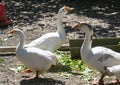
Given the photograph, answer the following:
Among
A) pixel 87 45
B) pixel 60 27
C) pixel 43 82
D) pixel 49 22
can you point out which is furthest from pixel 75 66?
pixel 49 22

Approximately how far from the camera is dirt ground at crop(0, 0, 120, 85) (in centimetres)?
655

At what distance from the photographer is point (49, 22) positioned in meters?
10.1

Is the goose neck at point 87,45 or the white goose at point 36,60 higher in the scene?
the goose neck at point 87,45

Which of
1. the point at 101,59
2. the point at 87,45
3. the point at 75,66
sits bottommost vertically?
the point at 75,66

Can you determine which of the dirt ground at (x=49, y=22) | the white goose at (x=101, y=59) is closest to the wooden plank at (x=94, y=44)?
the dirt ground at (x=49, y=22)

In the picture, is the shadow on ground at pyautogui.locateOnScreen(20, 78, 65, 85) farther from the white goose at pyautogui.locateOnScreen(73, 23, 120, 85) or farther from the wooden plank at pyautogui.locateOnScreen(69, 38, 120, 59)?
the wooden plank at pyautogui.locateOnScreen(69, 38, 120, 59)

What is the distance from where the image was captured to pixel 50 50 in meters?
7.17

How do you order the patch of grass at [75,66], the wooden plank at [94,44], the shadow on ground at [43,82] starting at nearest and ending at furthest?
the shadow on ground at [43,82] < the patch of grass at [75,66] < the wooden plank at [94,44]

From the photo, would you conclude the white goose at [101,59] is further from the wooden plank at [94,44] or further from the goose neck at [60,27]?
the goose neck at [60,27]

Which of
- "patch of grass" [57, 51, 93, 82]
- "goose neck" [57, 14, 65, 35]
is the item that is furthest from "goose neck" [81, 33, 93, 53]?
"goose neck" [57, 14, 65, 35]

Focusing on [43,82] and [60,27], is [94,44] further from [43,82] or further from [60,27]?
[43,82]

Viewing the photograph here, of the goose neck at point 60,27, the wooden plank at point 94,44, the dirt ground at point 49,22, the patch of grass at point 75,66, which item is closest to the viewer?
the dirt ground at point 49,22

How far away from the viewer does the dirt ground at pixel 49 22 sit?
655 cm

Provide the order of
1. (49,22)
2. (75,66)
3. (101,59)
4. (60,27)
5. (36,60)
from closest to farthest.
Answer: (101,59), (36,60), (75,66), (60,27), (49,22)
